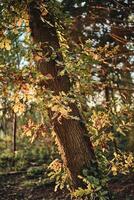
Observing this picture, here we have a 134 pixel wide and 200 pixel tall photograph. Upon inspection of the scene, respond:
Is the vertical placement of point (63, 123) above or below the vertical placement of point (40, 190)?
above

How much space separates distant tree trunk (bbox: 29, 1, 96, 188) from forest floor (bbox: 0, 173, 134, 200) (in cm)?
652

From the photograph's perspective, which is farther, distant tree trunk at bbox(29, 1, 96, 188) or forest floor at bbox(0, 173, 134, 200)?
forest floor at bbox(0, 173, 134, 200)

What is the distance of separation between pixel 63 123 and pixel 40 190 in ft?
30.4

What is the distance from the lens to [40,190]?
1335 centimetres

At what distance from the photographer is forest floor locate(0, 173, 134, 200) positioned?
450 inches

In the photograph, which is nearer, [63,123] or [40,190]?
[63,123]

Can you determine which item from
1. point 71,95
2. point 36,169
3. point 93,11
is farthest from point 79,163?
point 36,169

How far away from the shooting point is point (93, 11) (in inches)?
438

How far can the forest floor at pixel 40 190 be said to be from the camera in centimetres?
1144

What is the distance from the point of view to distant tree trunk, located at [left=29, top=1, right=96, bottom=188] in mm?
4617

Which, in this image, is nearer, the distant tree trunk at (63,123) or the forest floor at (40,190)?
the distant tree trunk at (63,123)

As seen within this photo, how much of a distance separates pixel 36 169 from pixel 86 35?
21.0 ft

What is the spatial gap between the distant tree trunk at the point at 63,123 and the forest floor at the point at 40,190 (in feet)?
21.4

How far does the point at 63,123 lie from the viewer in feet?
15.1
